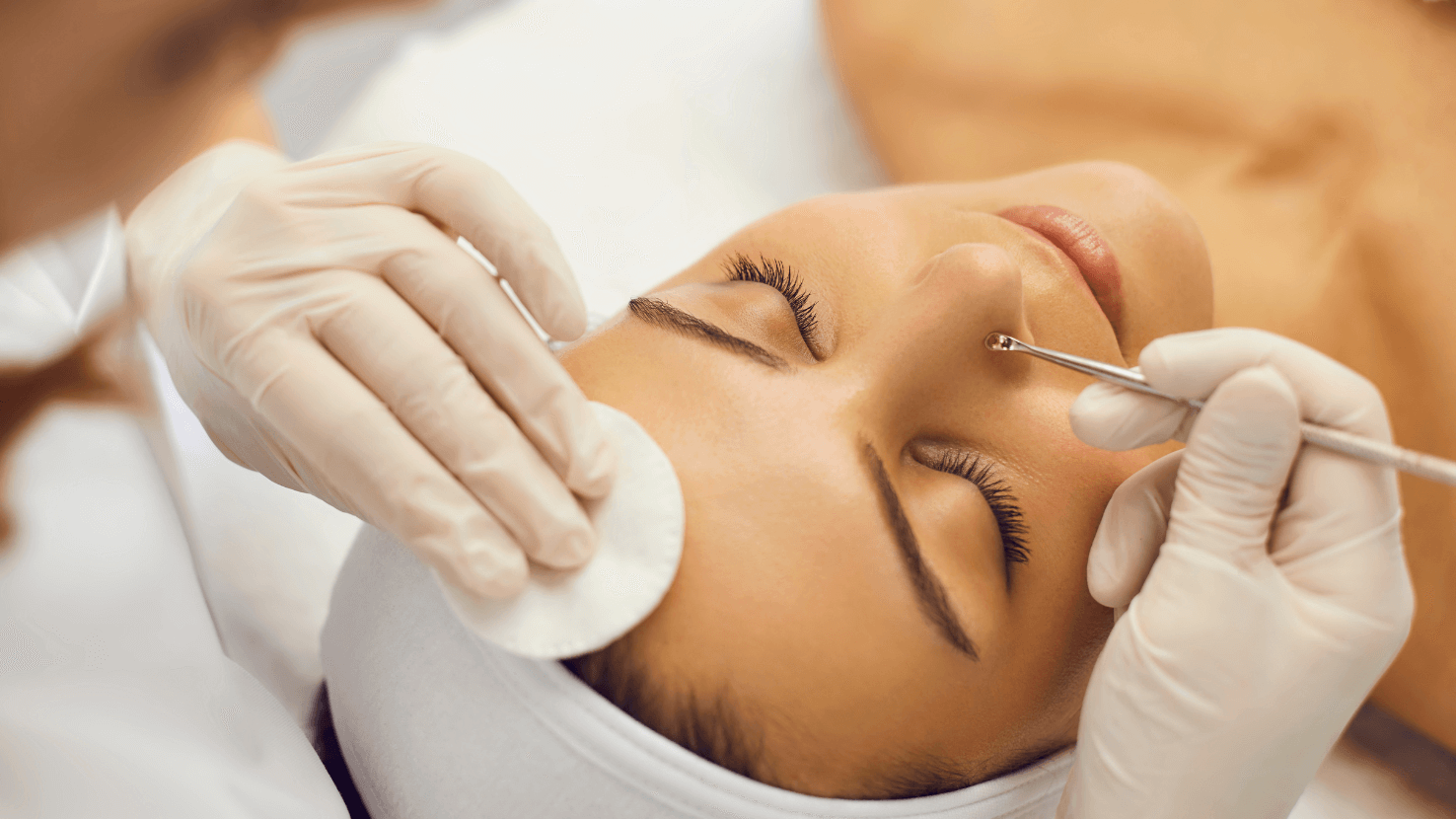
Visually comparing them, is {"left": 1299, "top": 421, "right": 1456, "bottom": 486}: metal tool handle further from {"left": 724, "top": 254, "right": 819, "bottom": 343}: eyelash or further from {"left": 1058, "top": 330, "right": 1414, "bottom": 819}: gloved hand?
{"left": 724, "top": 254, "right": 819, "bottom": 343}: eyelash

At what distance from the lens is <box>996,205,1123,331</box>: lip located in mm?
981

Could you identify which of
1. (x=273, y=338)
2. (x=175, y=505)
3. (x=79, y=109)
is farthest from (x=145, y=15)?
(x=175, y=505)

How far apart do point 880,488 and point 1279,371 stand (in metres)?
0.36

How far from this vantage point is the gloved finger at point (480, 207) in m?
0.86

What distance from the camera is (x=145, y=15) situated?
1.22ft

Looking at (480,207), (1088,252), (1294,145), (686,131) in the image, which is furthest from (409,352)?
(1294,145)

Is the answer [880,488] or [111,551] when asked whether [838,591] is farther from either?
[111,551]

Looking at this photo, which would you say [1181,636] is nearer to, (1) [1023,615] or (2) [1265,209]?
(1) [1023,615]

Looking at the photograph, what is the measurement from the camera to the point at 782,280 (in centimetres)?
95

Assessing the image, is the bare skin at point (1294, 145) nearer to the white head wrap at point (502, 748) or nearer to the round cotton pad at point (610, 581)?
the white head wrap at point (502, 748)

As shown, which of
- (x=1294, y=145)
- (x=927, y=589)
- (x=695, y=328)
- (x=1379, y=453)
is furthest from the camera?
(x=1294, y=145)

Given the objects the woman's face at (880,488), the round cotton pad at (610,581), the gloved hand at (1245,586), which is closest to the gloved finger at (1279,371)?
the gloved hand at (1245,586)

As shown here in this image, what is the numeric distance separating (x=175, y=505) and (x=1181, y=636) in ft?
3.34

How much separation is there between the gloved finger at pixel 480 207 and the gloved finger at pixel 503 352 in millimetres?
33
